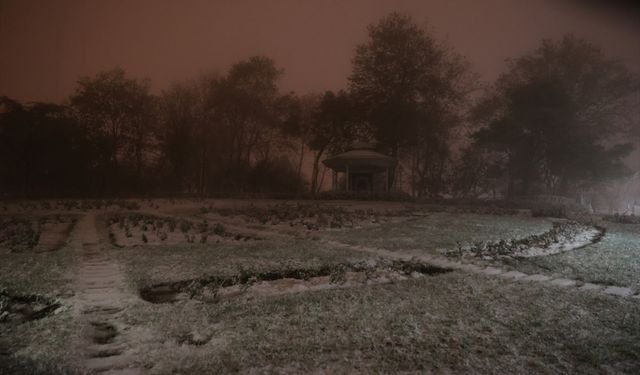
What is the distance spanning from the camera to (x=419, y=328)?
3.94 metres

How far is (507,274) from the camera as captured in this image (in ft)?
21.4

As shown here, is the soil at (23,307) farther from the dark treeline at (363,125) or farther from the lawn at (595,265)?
the dark treeline at (363,125)

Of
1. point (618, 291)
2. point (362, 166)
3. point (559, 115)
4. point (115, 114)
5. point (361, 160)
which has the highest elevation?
point (115, 114)

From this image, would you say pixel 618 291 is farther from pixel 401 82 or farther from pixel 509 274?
pixel 401 82

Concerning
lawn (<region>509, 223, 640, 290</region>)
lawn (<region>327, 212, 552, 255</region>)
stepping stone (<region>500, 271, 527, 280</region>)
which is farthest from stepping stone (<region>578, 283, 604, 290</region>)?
lawn (<region>327, 212, 552, 255</region>)

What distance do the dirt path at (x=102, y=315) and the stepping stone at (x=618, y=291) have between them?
5.64 metres

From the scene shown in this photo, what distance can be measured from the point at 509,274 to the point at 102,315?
567cm

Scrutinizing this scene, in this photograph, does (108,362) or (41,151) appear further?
(41,151)

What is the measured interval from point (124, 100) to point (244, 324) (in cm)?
4044

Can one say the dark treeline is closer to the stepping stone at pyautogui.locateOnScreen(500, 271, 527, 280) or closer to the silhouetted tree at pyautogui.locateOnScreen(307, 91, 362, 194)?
the silhouetted tree at pyautogui.locateOnScreen(307, 91, 362, 194)

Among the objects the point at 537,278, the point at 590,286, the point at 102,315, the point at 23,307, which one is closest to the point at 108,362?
the point at 102,315

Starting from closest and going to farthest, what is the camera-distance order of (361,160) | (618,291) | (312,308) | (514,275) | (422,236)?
(312,308), (618,291), (514,275), (422,236), (361,160)

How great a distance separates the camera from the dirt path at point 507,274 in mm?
5552

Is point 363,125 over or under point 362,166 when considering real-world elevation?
over
